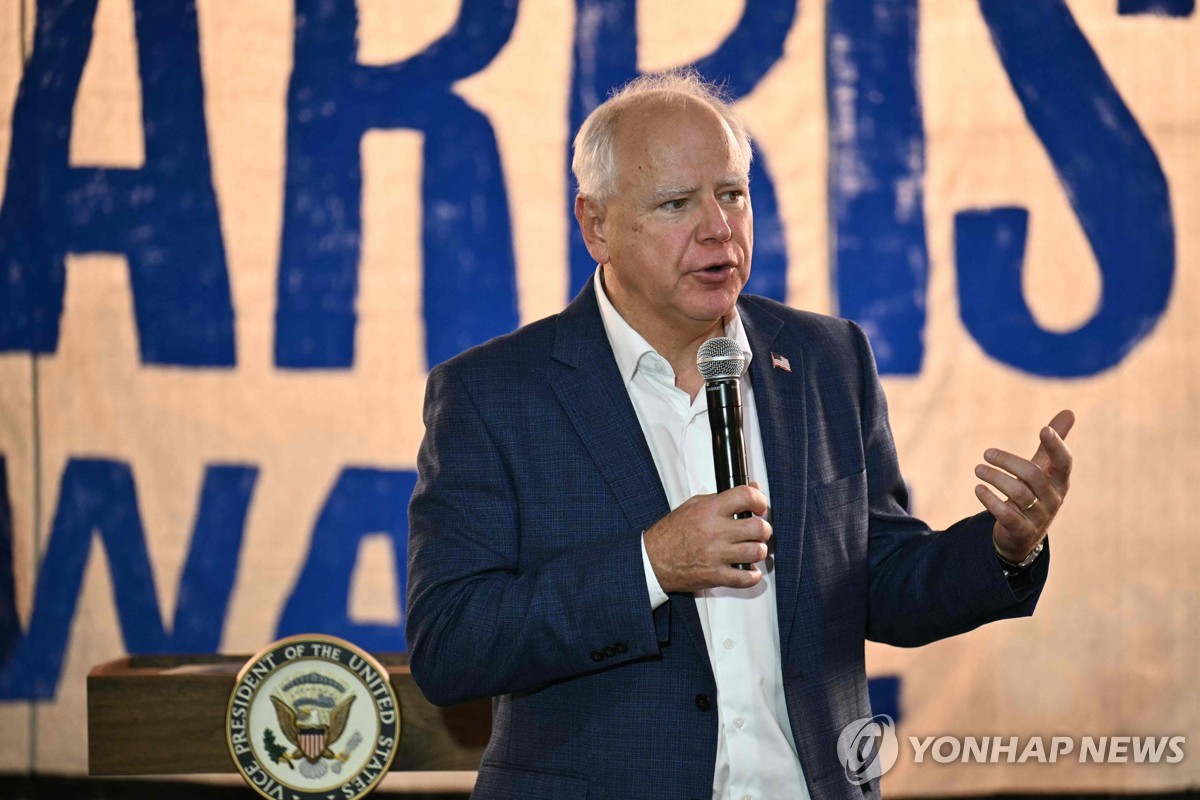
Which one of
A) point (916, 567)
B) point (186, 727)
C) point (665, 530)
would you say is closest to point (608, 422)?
point (665, 530)

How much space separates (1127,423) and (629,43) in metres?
1.77

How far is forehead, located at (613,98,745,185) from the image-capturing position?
1997 mm

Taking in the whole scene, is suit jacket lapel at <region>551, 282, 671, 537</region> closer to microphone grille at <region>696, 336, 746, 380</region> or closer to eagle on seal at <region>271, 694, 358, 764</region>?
microphone grille at <region>696, 336, 746, 380</region>

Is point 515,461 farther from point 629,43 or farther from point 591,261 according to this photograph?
point 629,43

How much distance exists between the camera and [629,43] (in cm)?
357

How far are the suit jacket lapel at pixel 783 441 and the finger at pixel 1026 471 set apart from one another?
32cm

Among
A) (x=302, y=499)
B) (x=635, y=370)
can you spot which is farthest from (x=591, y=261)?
(x=635, y=370)

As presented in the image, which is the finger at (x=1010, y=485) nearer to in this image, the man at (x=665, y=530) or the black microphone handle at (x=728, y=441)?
→ the man at (x=665, y=530)

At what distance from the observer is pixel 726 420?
66.4 inches

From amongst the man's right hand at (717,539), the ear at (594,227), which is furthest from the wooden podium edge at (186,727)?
the man's right hand at (717,539)

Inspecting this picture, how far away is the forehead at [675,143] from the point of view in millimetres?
1997

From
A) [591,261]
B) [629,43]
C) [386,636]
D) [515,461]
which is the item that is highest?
[629,43]

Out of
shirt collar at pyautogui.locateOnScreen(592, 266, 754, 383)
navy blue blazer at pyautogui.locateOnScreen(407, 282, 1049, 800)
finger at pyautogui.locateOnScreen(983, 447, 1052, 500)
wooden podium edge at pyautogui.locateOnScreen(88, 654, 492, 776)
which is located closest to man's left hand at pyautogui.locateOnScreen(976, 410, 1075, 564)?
finger at pyautogui.locateOnScreen(983, 447, 1052, 500)

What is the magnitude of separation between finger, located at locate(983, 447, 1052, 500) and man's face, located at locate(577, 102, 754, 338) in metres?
0.47
